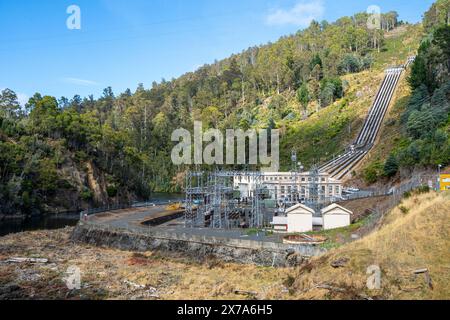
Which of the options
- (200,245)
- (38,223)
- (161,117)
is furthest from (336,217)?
(161,117)

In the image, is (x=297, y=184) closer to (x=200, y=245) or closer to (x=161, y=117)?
(x=200, y=245)

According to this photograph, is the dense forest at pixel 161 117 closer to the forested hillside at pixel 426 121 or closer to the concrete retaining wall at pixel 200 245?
the forested hillside at pixel 426 121

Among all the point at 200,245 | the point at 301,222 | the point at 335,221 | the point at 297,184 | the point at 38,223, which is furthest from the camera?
the point at 297,184

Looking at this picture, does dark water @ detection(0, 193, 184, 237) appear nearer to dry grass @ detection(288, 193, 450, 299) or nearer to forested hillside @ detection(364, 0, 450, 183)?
dry grass @ detection(288, 193, 450, 299)

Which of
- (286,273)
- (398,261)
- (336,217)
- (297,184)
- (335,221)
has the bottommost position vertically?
(286,273)

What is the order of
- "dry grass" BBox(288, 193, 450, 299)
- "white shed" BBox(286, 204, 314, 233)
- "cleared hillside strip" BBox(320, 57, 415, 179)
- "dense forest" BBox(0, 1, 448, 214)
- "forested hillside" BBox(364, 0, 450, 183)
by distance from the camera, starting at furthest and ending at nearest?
1. "cleared hillside strip" BBox(320, 57, 415, 179)
2. "dense forest" BBox(0, 1, 448, 214)
3. "forested hillside" BBox(364, 0, 450, 183)
4. "white shed" BBox(286, 204, 314, 233)
5. "dry grass" BBox(288, 193, 450, 299)

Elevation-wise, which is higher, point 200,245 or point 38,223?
point 200,245

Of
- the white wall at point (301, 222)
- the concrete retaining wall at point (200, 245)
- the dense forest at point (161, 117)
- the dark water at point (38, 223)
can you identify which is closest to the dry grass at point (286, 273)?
the concrete retaining wall at point (200, 245)

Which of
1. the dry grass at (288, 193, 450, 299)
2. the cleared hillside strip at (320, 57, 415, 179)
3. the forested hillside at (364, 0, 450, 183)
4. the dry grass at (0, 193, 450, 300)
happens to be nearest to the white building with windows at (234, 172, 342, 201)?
the forested hillside at (364, 0, 450, 183)
